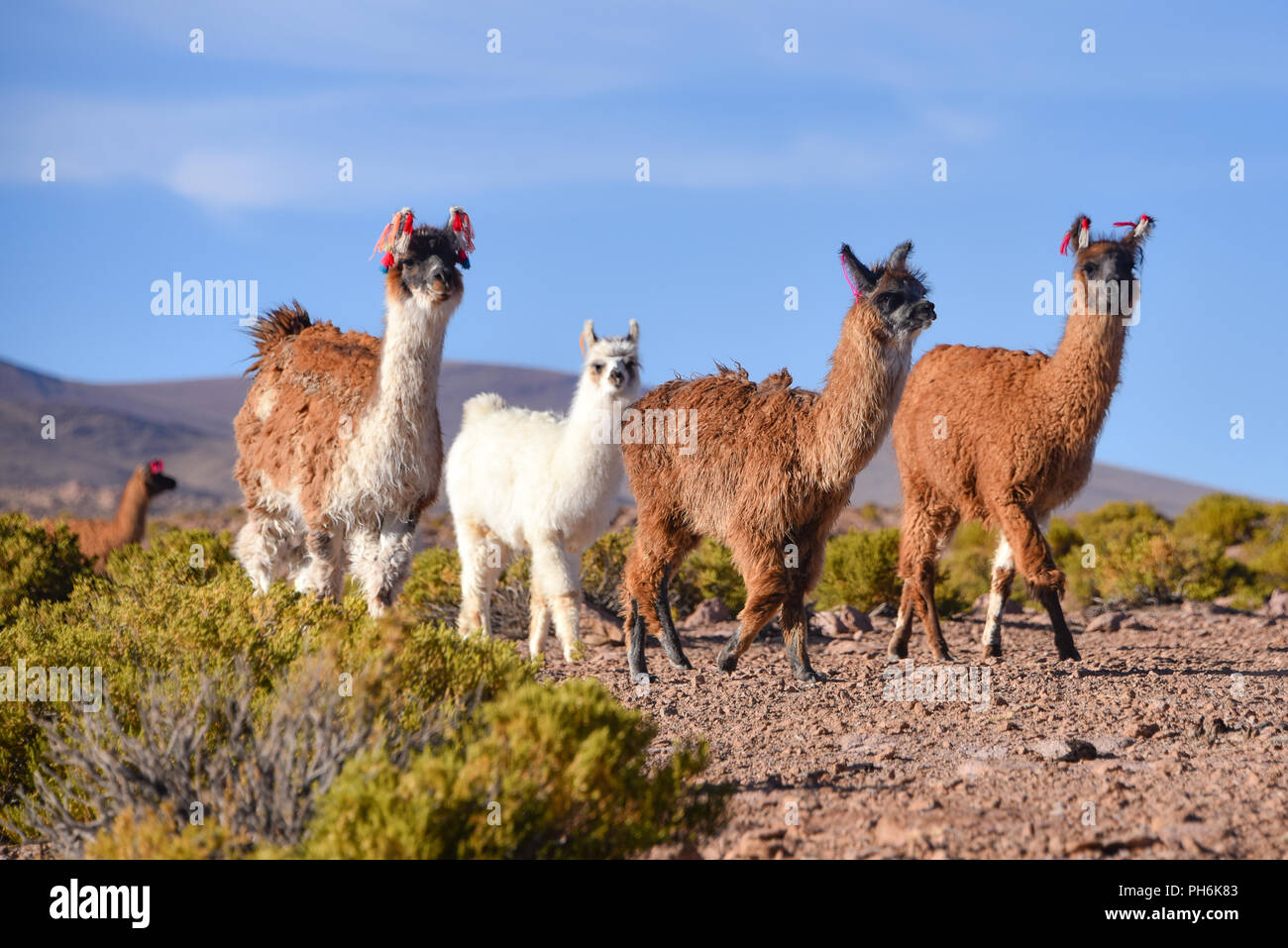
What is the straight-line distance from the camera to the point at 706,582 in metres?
13.3

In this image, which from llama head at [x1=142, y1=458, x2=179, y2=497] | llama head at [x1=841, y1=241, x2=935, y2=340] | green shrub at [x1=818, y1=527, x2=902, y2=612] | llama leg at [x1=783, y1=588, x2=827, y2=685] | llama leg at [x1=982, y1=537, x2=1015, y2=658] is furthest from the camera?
llama head at [x1=142, y1=458, x2=179, y2=497]

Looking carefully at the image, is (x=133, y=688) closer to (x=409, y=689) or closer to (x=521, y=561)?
(x=409, y=689)

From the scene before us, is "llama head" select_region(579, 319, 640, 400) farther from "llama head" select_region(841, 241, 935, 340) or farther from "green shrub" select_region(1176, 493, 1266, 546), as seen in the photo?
"green shrub" select_region(1176, 493, 1266, 546)

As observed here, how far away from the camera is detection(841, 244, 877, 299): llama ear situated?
7445mm

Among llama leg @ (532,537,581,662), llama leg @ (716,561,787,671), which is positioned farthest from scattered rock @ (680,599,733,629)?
llama leg @ (716,561,787,671)

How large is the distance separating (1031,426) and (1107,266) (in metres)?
1.18

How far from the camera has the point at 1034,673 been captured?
319 inches

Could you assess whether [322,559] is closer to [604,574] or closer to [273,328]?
[273,328]

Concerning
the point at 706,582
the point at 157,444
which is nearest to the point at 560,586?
the point at 706,582

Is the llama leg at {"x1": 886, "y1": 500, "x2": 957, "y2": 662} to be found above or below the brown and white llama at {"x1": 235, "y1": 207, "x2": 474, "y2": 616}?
below

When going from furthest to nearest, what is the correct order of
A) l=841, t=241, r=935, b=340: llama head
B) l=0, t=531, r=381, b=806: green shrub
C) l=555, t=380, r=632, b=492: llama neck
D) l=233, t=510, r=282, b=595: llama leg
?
l=555, t=380, r=632, b=492: llama neck → l=233, t=510, r=282, b=595: llama leg → l=841, t=241, r=935, b=340: llama head → l=0, t=531, r=381, b=806: green shrub

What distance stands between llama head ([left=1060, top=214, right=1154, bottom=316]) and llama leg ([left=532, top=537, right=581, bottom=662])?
13.0 ft

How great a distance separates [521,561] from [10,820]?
22.8 feet

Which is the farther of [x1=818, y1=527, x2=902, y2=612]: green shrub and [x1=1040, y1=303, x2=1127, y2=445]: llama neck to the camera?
[x1=818, y1=527, x2=902, y2=612]: green shrub
